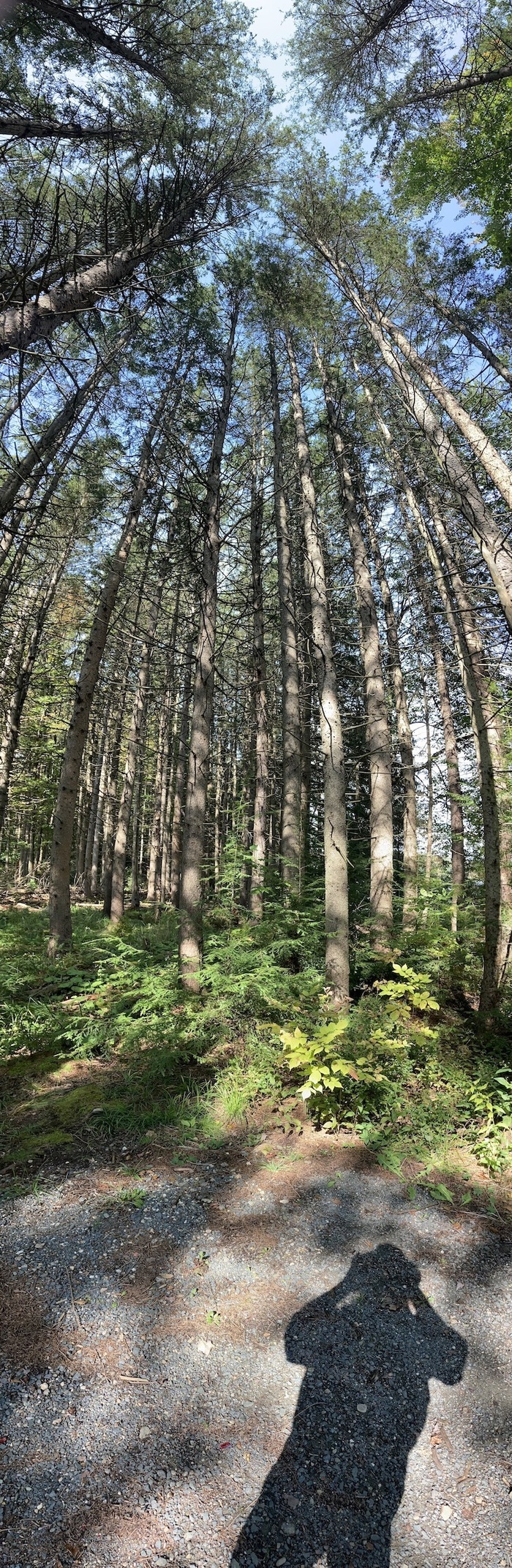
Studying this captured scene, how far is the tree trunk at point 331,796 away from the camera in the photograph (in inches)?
249

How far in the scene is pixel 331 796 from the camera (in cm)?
671

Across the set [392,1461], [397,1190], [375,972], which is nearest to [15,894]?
[375,972]

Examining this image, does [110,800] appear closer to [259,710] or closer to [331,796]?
[259,710]

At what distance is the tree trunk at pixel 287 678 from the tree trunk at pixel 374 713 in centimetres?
118

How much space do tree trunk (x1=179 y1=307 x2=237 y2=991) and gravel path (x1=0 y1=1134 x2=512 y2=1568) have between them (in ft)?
10.9

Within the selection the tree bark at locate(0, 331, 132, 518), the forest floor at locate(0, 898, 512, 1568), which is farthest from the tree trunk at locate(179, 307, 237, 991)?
the tree bark at locate(0, 331, 132, 518)

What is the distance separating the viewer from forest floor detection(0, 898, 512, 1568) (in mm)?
2012

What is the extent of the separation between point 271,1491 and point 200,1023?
12.1 feet

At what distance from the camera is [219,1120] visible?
4.84 metres

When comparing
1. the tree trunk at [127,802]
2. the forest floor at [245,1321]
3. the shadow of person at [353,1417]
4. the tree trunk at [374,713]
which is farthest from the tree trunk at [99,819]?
the shadow of person at [353,1417]

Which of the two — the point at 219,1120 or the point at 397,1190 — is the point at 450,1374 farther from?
the point at 219,1120

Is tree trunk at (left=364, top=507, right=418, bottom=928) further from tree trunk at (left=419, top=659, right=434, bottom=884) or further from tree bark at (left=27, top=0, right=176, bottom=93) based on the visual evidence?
tree bark at (left=27, top=0, right=176, bottom=93)

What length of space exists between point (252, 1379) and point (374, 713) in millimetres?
8561

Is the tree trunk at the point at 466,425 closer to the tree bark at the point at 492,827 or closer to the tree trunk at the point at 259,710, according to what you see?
the tree bark at the point at 492,827
